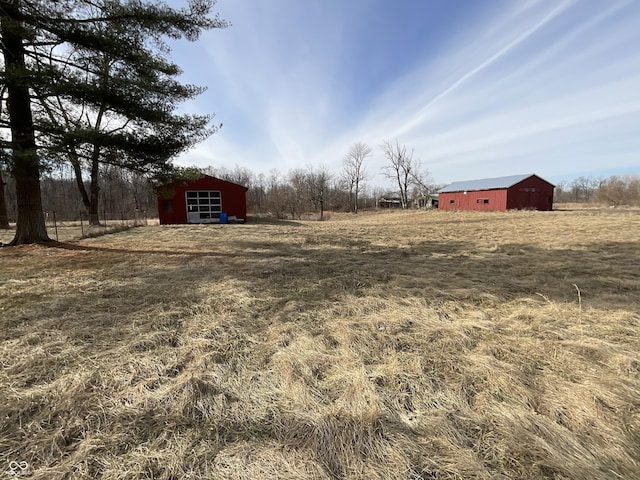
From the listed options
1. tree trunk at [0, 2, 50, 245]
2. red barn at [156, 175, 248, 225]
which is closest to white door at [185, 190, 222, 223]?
red barn at [156, 175, 248, 225]

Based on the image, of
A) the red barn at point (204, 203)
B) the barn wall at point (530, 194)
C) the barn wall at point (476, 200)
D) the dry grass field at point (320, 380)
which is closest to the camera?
the dry grass field at point (320, 380)

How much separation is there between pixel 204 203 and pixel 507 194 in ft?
88.7

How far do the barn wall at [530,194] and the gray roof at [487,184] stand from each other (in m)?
0.57

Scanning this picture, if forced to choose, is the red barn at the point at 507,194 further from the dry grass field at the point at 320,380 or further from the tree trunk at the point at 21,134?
the tree trunk at the point at 21,134

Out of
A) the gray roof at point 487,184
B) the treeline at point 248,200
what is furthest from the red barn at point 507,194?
the treeline at point 248,200

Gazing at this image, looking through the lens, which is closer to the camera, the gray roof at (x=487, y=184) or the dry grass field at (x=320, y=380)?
the dry grass field at (x=320, y=380)

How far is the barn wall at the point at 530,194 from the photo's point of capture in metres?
27.3

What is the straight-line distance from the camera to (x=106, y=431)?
5.48 feet

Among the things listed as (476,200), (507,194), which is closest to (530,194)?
(507,194)

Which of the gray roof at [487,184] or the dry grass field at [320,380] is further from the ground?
the gray roof at [487,184]

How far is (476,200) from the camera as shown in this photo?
30.5 m

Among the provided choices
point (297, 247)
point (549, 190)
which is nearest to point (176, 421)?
point (297, 247)

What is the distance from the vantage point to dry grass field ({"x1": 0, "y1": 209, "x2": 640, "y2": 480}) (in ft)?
4.90

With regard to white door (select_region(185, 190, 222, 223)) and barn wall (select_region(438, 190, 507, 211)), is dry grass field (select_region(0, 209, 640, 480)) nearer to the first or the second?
white door (select_region(185, 190, 222, 223))
